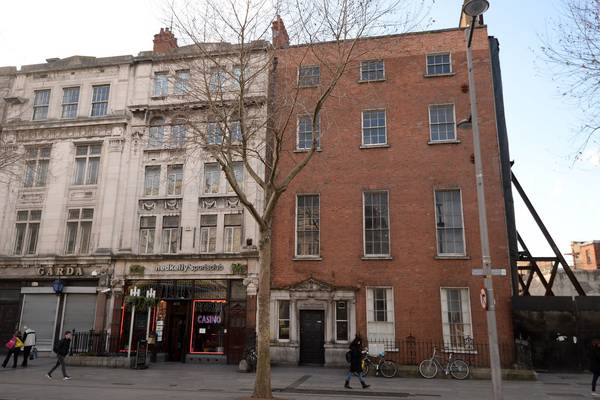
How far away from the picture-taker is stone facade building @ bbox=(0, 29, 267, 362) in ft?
75.8

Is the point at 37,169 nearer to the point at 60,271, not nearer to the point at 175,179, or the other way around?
the point at 60,271

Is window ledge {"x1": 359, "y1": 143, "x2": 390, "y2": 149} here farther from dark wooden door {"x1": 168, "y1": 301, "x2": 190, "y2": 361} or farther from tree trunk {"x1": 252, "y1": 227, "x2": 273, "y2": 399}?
dark wooden door {"x1": 168, "y1": 301, "x2": 190, "y2": 361}

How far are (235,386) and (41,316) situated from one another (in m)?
14.9

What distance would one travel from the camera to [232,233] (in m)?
23.6

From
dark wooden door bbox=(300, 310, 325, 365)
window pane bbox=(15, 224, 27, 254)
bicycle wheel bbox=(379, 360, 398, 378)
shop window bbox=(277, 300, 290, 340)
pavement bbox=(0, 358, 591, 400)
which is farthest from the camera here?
window pane bbox=(15, 224, 27, 254)

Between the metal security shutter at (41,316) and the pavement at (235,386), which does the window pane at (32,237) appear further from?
the pavement at (235,386)

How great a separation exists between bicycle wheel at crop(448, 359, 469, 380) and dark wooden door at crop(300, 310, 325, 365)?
5.94m

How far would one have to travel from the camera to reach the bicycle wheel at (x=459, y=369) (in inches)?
689

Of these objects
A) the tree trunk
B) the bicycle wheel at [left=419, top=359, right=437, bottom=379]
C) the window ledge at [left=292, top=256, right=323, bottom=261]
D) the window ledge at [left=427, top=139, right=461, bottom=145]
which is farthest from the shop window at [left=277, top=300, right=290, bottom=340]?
the window ledge at [left=427, top=139, right=461, bottom=145]

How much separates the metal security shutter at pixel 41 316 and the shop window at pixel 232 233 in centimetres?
972

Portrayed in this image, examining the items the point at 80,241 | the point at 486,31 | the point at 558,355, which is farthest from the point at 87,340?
the point at 486,31

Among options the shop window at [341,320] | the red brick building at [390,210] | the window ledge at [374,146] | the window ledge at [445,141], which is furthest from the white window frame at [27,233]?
the window ledge at [445,141]

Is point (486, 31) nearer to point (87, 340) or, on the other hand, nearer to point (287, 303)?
point (287, 303)

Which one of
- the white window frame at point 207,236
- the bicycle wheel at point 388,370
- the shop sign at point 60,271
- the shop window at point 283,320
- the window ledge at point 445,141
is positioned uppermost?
the window ledge at point 445,141
